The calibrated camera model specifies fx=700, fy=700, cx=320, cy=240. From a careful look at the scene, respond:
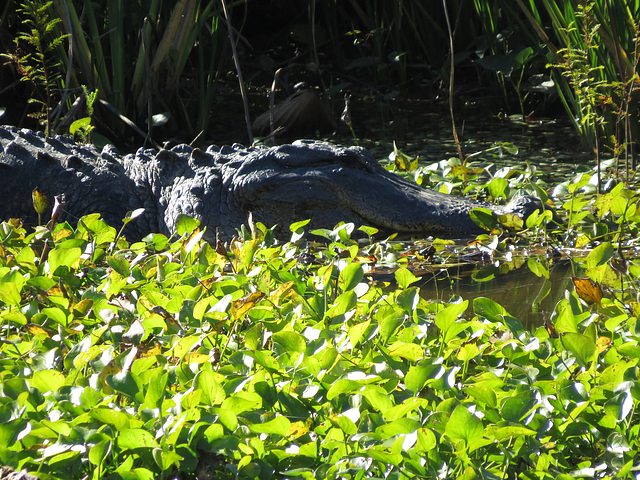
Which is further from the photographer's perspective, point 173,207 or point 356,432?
point 173,207

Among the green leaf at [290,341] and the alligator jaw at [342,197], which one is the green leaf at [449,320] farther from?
the alligator jaw at [342,197]

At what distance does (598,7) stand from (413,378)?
13.3ft

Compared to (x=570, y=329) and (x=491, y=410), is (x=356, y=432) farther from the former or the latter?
(x=570, y=329)

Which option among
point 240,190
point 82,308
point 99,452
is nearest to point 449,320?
point 99,452

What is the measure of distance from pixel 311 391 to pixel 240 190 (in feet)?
8.63

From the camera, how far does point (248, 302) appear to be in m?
1.72

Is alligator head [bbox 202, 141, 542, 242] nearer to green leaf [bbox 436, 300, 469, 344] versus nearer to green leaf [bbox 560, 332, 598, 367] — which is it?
green leaf [bbox 436, 300, 469, 344]

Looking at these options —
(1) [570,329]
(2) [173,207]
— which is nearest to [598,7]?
(2) [173,207]

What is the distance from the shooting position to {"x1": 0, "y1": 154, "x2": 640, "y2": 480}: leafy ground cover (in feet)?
4.09

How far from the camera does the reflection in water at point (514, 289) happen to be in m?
2.70

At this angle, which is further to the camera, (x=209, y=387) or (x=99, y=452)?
(x=209, y=387)

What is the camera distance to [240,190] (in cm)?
393

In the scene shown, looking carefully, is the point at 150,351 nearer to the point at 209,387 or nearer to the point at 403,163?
the point at 209,387

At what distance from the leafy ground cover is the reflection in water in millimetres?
665
